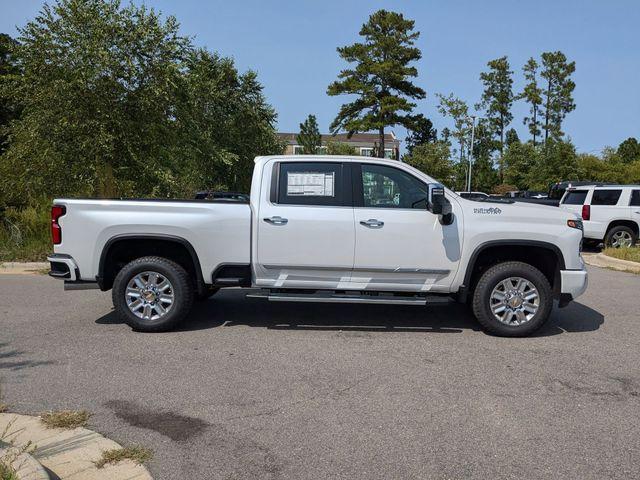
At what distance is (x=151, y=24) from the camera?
1653 cm

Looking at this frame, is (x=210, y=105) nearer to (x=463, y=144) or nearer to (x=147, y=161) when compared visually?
(x=147, y=161)

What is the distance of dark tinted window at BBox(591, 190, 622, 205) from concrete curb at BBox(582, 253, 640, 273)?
1506 millimetres

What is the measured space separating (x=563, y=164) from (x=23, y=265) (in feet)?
122

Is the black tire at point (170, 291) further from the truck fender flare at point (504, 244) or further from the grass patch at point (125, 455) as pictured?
the truck fender flare at point (504, 244)

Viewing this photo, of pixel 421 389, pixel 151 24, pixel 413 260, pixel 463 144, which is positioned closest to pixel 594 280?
pixel 413 260

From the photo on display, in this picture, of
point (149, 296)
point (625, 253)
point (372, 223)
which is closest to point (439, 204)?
point (372, 223)

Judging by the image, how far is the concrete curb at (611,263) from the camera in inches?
464

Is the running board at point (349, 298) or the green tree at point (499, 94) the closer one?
the running board at point (349, 298)

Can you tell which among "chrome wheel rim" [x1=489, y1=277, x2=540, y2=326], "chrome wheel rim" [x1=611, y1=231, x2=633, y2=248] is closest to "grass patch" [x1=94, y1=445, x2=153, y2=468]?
"chrome wheel rim" [x1=489, y1=277, x2=540, y2=326]

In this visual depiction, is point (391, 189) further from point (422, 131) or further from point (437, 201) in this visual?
point (422, 131)

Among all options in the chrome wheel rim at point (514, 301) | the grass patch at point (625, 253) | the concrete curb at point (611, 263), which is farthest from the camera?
the grass patch at point (625, 253)

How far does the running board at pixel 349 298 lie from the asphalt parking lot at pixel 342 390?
0.42 meters

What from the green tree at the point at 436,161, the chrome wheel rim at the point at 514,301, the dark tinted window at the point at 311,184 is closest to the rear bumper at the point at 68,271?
the dark tinted window at the point at 311,184

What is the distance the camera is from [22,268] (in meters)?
10.7
